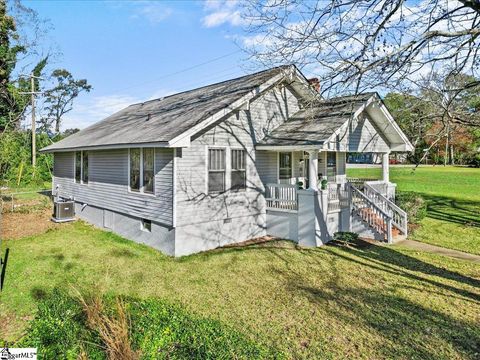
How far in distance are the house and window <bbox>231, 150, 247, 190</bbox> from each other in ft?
0.12

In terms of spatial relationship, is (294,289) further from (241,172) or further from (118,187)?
(118,187)

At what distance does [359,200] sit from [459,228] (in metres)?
5.34

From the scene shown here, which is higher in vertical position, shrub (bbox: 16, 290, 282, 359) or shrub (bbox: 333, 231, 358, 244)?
shrub (bbox: 16, 290, 282, 359)

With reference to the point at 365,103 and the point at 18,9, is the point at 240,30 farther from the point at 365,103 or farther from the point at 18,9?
the point at 18,9

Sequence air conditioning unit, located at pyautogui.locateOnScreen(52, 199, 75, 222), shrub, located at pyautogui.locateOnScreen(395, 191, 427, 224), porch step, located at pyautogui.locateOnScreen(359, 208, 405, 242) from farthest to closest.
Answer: shrub, located at pyautogui.locateOnScreen(395, 191, 427, 224), air conditioning unit, located at pyautogui.locateOnScreen(52, 199, 75, 222), porch step, located at pyautogui.locateOnScreen(359, 208, 405, 242)

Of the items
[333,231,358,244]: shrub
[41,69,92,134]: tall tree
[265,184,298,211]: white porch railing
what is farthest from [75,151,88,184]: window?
[41,69,92,134]: tall tree

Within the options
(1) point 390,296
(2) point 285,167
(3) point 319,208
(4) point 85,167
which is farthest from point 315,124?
(4) point 85,167

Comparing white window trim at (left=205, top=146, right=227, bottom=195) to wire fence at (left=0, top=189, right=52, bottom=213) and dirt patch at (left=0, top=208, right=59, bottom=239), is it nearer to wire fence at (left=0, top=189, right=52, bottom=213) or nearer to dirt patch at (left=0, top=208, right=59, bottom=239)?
dirt patch at (left=0, top=208, right=59, bottom=239)

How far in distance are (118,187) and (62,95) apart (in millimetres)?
53380

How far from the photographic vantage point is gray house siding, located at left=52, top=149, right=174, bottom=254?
10102 mm

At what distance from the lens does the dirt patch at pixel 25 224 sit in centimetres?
1214

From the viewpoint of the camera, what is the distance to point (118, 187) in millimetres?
12352

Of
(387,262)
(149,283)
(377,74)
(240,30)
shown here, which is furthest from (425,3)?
(149,283)

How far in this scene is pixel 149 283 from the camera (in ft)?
25.8
